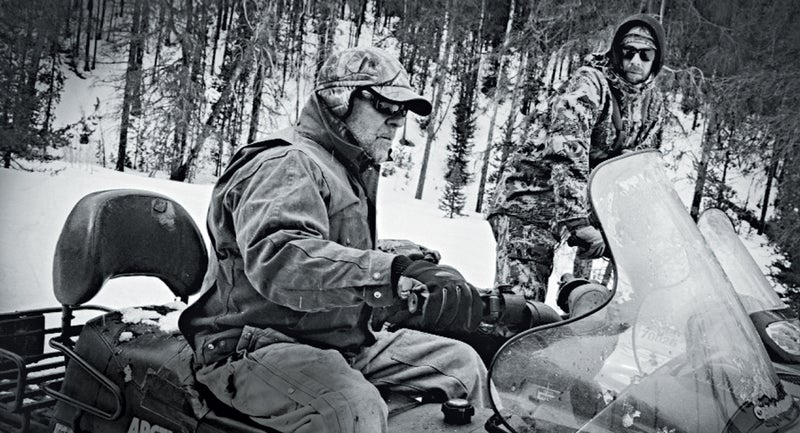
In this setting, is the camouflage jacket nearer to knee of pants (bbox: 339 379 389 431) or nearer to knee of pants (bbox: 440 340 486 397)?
knee of pants (bbox: 440 340 486 397)

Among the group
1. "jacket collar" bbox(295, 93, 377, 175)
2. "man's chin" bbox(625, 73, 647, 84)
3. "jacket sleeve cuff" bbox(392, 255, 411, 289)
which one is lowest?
"jacket sleeve cuff" bbox(392, 255, 411, 289)

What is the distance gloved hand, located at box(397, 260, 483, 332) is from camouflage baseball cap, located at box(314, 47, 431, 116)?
803mm

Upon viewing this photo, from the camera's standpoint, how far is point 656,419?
4.69ft

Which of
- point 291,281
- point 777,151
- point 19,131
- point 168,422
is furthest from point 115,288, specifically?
point 777,151

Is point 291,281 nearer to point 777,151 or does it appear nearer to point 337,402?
point 337,402

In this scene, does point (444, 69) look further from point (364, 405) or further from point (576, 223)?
point (364, 405)

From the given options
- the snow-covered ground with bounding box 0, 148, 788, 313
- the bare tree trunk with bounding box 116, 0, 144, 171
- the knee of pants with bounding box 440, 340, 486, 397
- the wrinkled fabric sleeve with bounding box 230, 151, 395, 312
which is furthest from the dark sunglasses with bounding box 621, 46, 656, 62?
the bare tree trunk with bounding box 116, 0, 144, 171

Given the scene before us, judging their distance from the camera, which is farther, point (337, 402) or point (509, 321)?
point (509, 321)

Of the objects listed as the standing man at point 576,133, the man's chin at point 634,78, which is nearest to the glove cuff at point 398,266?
the standing man at point 576,133

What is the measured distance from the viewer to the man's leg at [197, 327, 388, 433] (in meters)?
1.72

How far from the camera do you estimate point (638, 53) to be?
12.5ft

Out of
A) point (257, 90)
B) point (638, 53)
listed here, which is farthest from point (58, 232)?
point (257, 90)

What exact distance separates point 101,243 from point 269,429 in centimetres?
107

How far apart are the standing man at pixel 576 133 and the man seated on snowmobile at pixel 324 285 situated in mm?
1494
